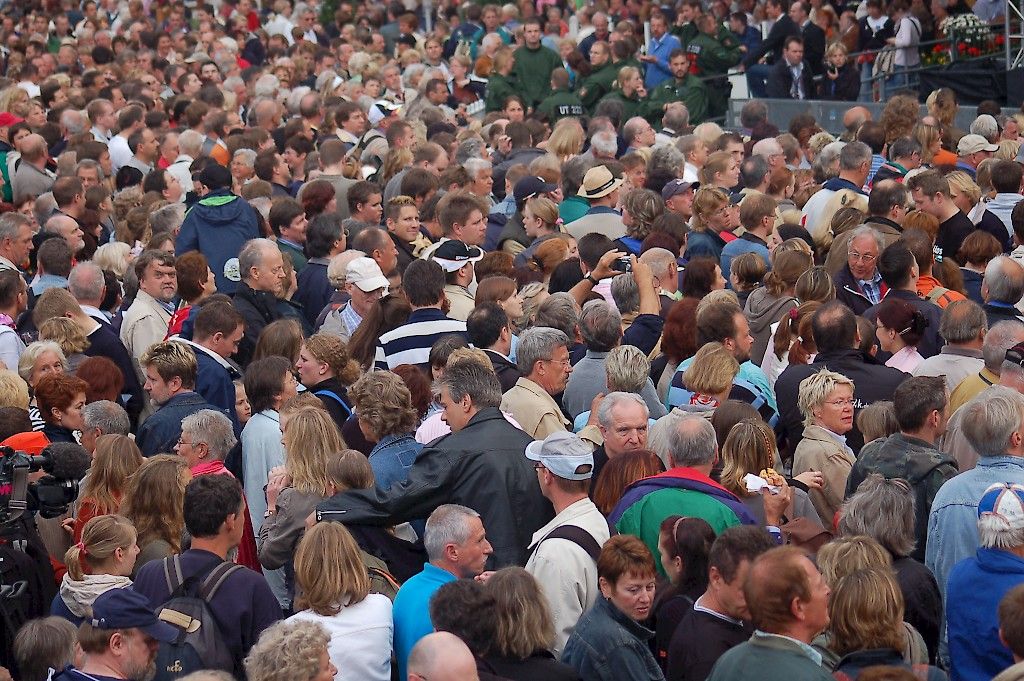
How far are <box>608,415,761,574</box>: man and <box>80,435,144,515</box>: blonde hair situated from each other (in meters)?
2.09

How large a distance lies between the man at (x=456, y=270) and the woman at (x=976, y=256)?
294 centimetres

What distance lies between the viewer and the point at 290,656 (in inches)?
175

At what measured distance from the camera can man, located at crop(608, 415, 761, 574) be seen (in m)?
5.52

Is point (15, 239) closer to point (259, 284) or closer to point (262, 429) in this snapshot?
point (259, 284)

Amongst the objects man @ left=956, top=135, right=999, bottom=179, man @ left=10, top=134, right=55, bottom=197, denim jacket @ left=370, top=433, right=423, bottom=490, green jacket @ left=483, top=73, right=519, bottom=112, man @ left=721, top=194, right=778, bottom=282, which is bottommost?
green jacket @ left=483, top=73, right=519, bottom=112

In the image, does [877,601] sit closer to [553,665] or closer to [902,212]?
[553,665]

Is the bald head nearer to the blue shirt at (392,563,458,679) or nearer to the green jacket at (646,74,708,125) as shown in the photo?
the blue shirt at (392,563,458,679)

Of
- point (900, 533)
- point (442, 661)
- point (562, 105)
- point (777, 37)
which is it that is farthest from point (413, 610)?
point (777, 37)

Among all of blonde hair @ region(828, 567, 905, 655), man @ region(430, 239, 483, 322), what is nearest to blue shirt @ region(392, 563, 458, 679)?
blonde hair @ region(828, 567, 905, 655)

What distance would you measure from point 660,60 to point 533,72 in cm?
170

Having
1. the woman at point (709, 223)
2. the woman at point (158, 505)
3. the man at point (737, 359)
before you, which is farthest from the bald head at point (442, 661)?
the woman at point (709, 223)

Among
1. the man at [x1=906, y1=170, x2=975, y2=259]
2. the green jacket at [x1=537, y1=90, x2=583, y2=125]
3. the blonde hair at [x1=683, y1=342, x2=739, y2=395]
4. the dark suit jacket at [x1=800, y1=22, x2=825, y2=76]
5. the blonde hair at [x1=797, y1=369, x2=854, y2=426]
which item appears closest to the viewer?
the blonde hair at [x1=797, y1=369, x2=854, y2=426]

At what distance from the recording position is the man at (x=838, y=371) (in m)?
7.09

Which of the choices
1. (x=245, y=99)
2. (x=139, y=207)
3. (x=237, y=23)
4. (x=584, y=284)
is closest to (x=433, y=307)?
(x=584, y=284)
